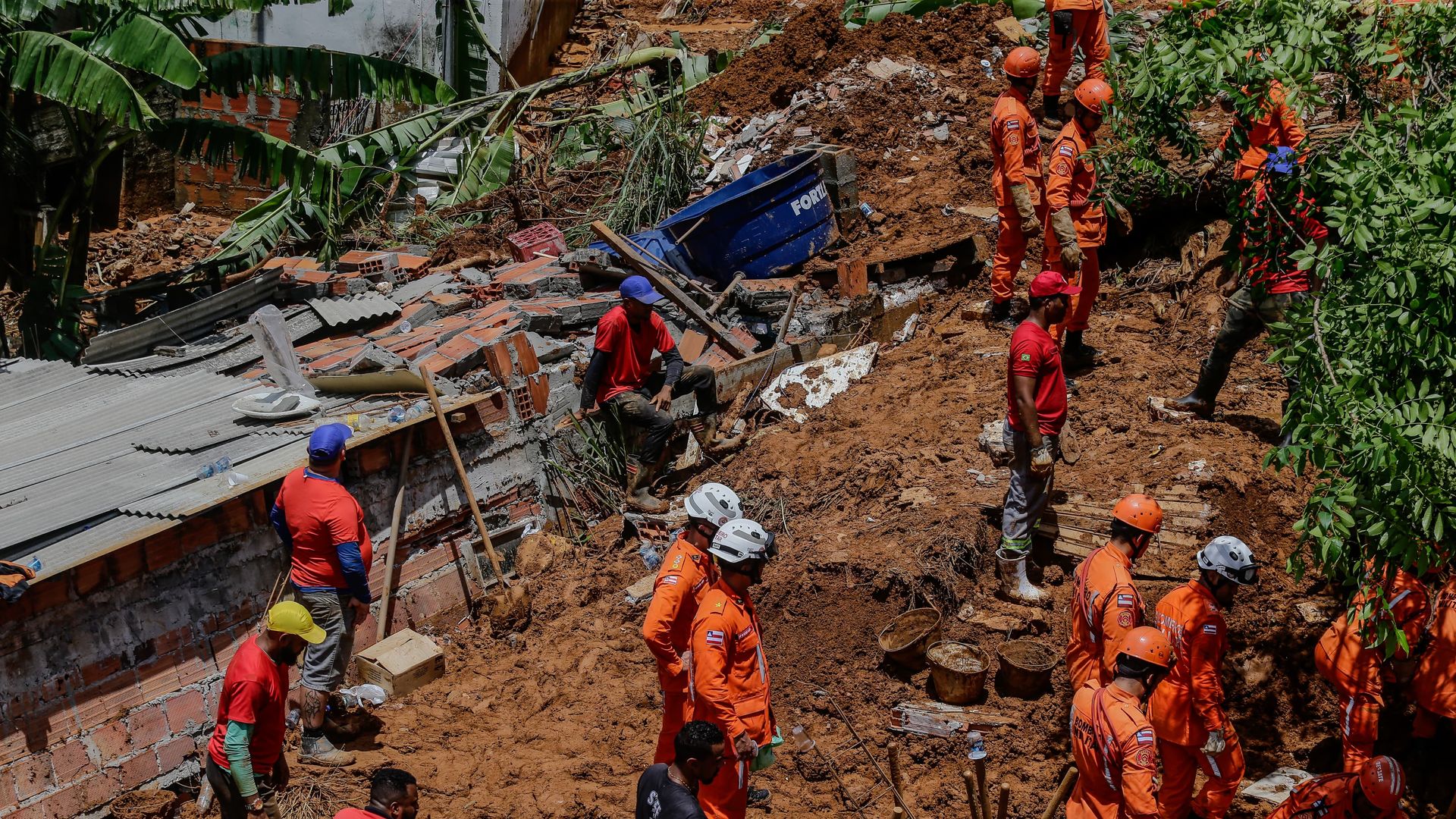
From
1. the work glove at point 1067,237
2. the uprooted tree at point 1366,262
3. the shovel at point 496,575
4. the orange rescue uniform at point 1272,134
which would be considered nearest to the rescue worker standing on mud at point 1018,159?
the work glove at point 1067,237

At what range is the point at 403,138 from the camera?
47.1 ft

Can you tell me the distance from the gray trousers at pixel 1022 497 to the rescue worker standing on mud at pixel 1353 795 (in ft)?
6.96

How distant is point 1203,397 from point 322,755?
647cm

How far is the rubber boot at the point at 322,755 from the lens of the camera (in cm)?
731

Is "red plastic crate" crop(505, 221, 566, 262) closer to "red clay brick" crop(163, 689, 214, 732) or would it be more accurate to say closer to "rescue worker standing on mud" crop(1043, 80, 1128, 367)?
"rescue worker standing on mud" crop(1043, 80, 1128, 367)

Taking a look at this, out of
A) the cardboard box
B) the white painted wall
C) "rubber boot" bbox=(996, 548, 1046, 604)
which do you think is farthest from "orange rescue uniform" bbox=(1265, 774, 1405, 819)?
the white painted wall

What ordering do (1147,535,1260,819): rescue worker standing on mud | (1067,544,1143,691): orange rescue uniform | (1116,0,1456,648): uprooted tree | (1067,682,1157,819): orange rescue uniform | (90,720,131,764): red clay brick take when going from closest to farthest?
(1116,0,1456,648): uprooted tree, (1067,682,1157,819): orange rescue uniform, (1067,544,1143,691): orange rescue uniform, (1147,535,1260,819): rescue worker standing on mud, (90,720,131,764): red clay brick

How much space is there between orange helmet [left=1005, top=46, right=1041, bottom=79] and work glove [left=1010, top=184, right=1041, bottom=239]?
87 centimetres

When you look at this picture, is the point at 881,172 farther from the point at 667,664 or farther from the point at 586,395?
the point at 667,664

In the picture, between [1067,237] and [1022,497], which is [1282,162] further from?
[1067,237]

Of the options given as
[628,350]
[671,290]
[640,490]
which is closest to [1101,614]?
[628,350]

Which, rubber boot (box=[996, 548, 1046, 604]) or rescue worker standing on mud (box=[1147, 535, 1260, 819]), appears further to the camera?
rubber boot (box=[996, 548, 1046, 604])

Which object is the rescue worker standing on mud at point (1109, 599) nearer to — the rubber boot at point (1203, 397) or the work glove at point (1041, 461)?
the work glove at point (1041, 461)

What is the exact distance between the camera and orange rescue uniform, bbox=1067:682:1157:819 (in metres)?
4.91
